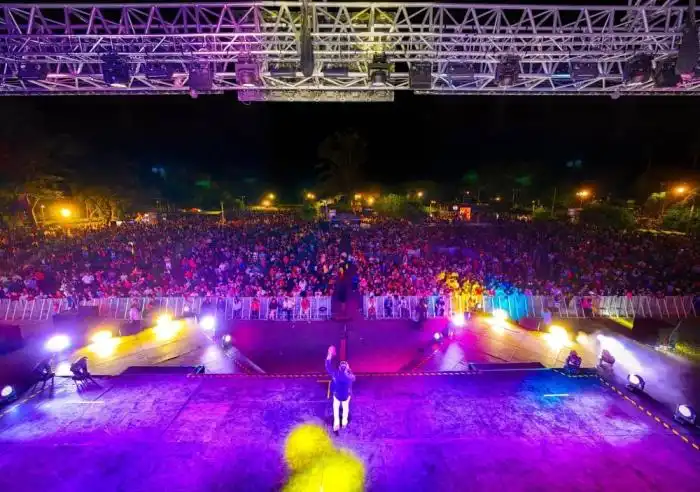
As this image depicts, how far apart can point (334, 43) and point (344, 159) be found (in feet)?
149

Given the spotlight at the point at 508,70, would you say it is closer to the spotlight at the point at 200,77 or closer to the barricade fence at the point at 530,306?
the spotlight at the point at 200,77

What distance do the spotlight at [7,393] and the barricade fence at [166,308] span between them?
598 centimetres

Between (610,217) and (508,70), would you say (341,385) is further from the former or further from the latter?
(610,217)

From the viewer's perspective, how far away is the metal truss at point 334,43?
7707mm

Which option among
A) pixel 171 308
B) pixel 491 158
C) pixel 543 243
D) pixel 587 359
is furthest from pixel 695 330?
pixel 491 158

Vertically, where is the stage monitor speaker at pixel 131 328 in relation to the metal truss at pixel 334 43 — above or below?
below

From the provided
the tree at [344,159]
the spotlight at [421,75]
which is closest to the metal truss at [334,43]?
the spotlight at [421,75]

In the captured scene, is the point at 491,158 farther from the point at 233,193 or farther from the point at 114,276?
the point at 114,276

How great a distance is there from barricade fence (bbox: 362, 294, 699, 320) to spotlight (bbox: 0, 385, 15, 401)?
31.4ft

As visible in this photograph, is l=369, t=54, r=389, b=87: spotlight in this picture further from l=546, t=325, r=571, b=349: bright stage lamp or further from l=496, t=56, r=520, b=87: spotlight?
l=546, t=325, r=571, b=349: bright stage lamp

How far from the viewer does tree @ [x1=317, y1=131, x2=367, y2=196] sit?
52.3 m

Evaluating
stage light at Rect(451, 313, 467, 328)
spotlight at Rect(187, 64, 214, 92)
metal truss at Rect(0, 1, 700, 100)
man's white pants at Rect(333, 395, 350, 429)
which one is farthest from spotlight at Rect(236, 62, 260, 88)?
stage light at Rect(451, 313, 467, 328)

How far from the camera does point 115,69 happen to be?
338 inches

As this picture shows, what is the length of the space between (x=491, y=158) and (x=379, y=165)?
1688 cm
